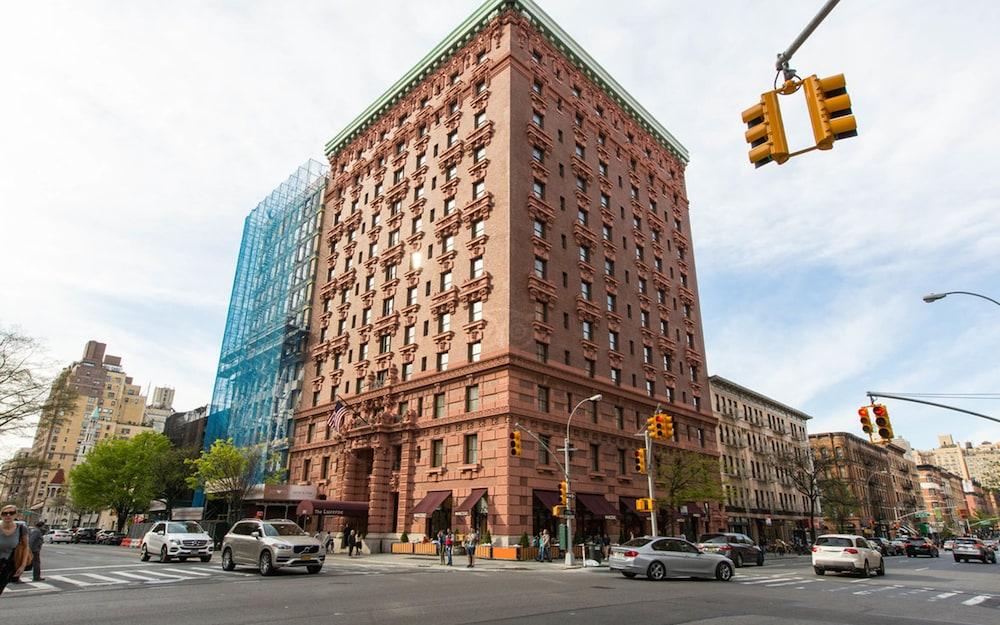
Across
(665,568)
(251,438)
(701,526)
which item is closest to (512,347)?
(665,568)

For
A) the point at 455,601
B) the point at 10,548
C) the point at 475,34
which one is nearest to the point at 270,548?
the point at 455,601

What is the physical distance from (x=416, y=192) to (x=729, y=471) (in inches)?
2046

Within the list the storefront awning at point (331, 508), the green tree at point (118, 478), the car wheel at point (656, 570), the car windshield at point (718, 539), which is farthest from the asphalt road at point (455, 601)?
the green tree at point (118, 478)

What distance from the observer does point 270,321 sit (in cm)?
6819

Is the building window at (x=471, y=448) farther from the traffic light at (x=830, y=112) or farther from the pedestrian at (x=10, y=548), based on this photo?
the traffic light at (x=830, y=112)

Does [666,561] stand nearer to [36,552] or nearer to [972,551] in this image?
[36,552]

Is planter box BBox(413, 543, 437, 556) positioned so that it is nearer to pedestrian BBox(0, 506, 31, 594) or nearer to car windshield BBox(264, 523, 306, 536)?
car windshield BBox(264, 523, 306, 536)

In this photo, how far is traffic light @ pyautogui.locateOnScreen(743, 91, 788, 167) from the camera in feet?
30.9

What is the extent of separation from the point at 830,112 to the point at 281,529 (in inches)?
882

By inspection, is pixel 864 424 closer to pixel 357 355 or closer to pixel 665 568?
pixel 665 568

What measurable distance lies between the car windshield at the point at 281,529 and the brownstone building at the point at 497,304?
593 inches

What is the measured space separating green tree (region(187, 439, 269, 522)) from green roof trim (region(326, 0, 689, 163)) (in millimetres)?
36156

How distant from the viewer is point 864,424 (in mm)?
21547

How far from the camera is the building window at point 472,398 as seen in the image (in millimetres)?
40006
